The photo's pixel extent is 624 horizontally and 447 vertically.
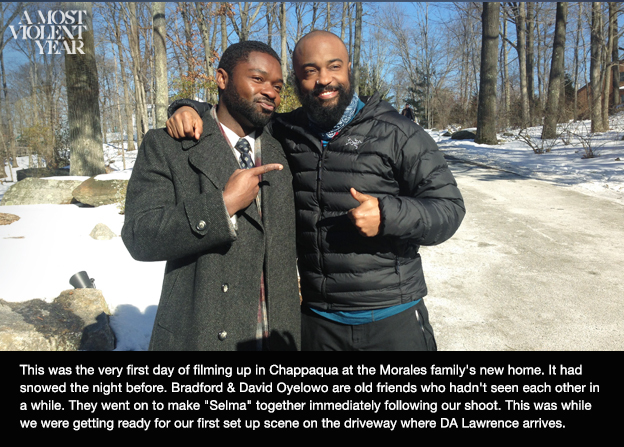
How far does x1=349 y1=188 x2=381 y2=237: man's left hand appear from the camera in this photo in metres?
1.68

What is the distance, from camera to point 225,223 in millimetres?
1652

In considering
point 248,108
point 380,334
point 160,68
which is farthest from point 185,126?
point 160,68

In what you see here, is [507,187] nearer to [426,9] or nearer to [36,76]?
[426,9]

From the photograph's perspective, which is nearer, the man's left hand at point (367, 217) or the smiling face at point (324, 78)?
the man's left hand at point (367, 217)

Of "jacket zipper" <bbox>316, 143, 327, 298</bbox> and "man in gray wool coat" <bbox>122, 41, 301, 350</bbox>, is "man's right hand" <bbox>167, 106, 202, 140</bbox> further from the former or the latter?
"jacket zipper" <bbox>316, 143, 327, 298</bbox>

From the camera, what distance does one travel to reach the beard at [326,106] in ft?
6.48

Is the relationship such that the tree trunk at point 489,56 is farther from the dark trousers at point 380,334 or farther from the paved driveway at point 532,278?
the dark trousers at point 380,334

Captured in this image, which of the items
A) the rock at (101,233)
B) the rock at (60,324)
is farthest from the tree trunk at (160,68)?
the rock at (60,324)

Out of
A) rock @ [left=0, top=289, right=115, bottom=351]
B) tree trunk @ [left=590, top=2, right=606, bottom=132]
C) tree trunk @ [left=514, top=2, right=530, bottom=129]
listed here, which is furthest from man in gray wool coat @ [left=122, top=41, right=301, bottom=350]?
tree trunk @ [left=514, top=2, right=530, bottom=129]

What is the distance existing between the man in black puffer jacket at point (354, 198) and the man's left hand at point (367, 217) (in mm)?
154

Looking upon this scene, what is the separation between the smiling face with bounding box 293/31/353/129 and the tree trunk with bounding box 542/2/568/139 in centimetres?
1488

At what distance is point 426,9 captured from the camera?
40531 mm

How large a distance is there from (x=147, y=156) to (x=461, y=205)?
1453 millimetres

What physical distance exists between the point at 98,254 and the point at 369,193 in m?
4.99
